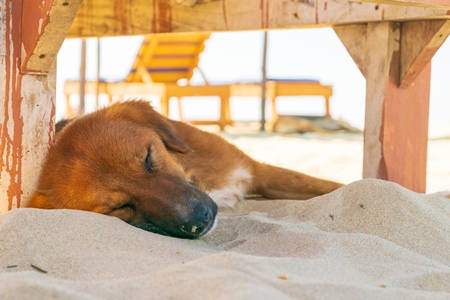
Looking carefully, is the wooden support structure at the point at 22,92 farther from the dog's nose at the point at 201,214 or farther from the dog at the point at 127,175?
the dog's nose at the point at 201,214

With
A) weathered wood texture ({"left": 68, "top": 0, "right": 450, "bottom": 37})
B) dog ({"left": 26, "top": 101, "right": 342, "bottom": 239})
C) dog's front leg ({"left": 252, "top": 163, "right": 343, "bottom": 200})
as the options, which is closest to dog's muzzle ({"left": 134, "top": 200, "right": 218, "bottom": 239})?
dog ({"left": 26, "top": 101, "right": 342, "bottom": 239})

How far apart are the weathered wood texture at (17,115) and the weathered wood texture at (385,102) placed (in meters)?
1.89

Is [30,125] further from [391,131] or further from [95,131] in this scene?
[391,131]

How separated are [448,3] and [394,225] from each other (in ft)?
3.10

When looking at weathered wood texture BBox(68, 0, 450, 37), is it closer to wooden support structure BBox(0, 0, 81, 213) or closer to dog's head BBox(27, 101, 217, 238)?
dog's head BBox(27, 101, 217, 238)

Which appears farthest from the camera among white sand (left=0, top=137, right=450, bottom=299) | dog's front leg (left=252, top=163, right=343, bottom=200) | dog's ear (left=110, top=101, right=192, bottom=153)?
dog's front leg (left=252, top=163, right=343, bottom=200)

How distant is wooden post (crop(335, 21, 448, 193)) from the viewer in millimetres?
3750

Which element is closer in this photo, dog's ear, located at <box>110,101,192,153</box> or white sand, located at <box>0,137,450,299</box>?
white sand, located at <box>0,137,450,299</box>

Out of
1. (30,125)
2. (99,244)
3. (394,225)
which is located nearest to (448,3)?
(394,225)

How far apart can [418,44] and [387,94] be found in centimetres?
34

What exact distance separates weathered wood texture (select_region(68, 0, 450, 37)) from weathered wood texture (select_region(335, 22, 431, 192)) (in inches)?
6.0

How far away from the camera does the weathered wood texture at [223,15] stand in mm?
3674

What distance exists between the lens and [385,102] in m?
3.75

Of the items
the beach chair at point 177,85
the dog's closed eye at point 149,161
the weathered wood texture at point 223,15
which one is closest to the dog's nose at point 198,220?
the dog's closed eye at point 149,161
